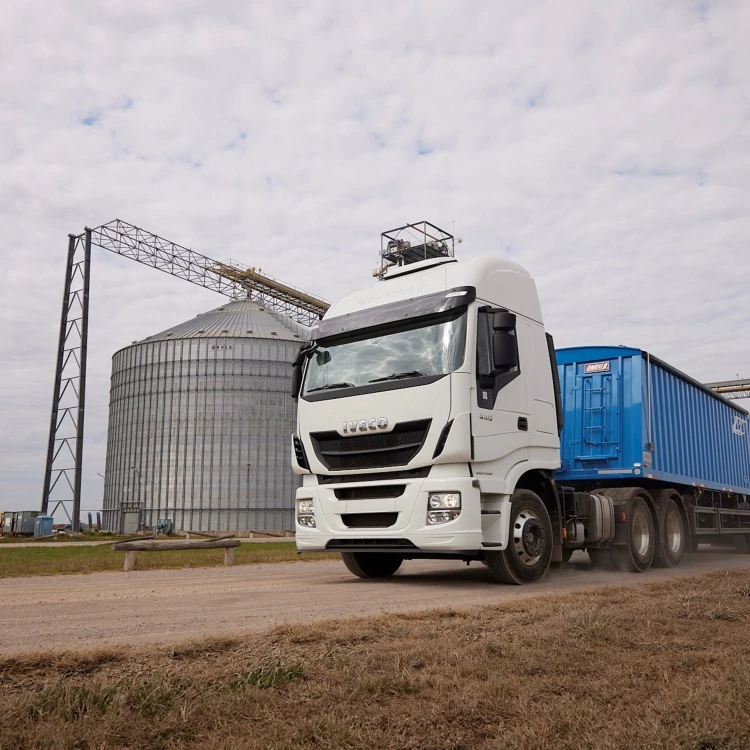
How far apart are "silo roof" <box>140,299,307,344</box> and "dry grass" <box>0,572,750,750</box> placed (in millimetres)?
40332

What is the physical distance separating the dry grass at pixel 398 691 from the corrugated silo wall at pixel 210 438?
3729 centimetres

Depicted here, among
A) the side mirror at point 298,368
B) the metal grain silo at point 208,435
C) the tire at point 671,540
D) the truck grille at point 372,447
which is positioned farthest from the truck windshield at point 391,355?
the metal grain silo at point 208,435

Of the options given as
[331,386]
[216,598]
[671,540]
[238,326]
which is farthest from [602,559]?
[238,326]

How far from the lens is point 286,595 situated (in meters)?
8.24

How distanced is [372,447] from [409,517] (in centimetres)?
91

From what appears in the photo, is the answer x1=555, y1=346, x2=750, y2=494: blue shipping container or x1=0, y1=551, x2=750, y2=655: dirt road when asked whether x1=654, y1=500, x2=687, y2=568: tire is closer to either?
x1=0, y1=551, x2=750, y2=655: dirt road

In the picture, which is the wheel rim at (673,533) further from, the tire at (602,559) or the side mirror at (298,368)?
the side mirror at (298,368)

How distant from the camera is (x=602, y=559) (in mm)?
12242

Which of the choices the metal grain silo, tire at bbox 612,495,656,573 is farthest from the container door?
the metal grain silo

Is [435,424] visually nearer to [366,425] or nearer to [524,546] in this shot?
[366,425]

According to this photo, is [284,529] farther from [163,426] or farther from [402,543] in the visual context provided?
[402,543]

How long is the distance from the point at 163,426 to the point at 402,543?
37009mm

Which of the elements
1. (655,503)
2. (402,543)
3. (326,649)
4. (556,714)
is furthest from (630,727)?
(655,503)

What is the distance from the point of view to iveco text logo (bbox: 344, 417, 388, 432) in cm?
859
